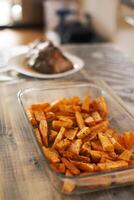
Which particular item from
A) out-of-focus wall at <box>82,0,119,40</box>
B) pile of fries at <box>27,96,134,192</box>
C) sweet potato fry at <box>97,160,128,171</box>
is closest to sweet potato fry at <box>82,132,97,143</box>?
pile of fries at <box>27,96,134,192</box>

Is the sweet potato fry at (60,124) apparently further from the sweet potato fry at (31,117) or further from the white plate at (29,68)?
the white plate at (29,68)

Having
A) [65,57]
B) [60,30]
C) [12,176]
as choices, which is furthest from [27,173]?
[60,30]

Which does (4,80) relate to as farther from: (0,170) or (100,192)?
(100,192)

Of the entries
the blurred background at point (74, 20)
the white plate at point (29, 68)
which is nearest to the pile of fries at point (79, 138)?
the white plate at point (29, 68)

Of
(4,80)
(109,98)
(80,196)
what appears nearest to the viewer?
(80,196)

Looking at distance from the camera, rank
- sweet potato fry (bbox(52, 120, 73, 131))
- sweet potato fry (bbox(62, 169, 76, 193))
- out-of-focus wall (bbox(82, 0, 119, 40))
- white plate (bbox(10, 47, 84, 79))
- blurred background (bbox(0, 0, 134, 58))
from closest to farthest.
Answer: sweet potato fry (bbox(62, 169, 76, 193)) < sweet potato fry (bbox(52, 120, 73, 131)) < white plate (bbox(10, 47, 84, 79)) < blurred background (bbox(0, 0, 134, 58)) < out-of-focus wall (bbox(82, 0, 119, 40))

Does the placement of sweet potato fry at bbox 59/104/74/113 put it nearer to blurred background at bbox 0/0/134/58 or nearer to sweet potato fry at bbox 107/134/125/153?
sweet potato fry at bbox 107/134/125/153

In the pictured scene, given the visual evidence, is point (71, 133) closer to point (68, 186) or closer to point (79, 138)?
point (79, 138)
